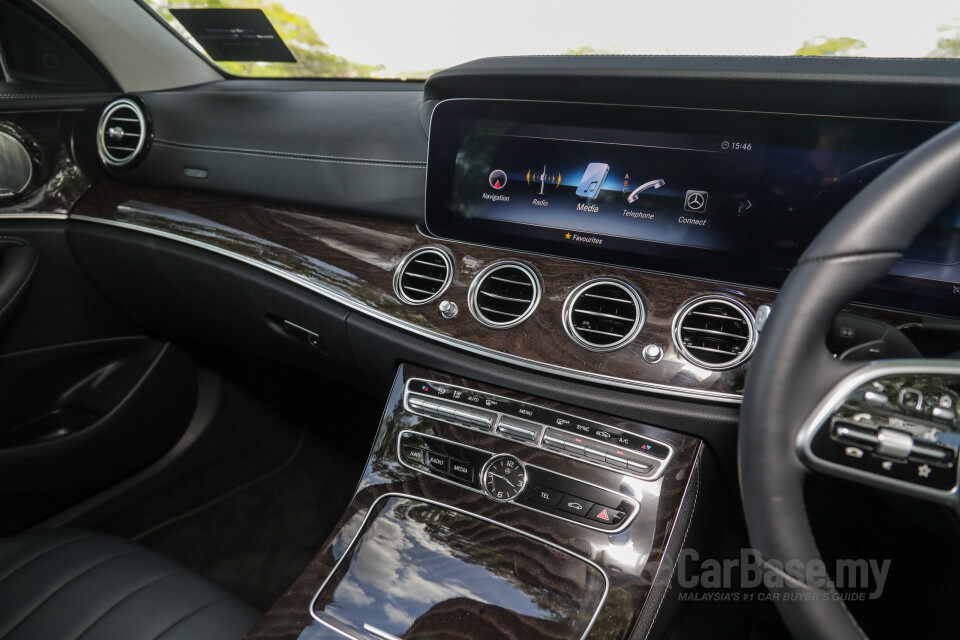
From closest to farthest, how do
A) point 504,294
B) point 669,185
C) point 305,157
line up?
1. point 669,185
2. point 504,294
3. point 305,157

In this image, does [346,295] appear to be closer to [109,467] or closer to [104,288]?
[104,288]

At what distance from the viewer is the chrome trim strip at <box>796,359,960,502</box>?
67cm

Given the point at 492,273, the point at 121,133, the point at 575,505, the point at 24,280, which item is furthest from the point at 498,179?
the point at 24,280

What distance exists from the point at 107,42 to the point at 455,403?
53.1 inches

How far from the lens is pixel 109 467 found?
1.84 m

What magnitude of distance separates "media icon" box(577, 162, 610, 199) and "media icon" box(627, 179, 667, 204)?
0.05m

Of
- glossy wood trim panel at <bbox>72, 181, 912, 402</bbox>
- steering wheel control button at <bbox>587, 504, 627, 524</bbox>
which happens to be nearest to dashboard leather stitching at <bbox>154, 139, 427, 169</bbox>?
glossy wood trim panel at <bbox>72, 181, 912, 402</bbox>

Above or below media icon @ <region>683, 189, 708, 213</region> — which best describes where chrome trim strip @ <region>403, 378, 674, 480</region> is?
below

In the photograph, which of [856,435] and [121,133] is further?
[121,133]

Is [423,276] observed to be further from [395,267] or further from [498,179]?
[498,179]

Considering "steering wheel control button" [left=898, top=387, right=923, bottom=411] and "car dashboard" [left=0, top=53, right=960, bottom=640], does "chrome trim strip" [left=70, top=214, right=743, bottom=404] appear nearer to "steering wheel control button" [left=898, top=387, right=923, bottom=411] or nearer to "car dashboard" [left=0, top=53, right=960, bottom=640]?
"car dashboard" [left=0, top=53, right=960, bottom=640]

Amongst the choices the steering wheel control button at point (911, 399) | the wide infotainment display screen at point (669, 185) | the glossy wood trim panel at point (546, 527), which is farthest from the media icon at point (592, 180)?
the steering wheel control button at point (911, 399)

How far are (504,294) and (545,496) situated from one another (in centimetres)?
35

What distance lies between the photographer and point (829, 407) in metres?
0.69
